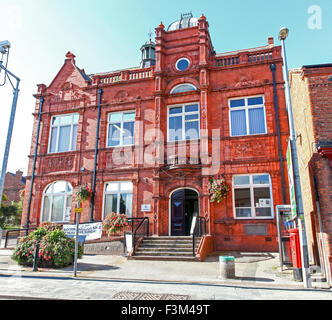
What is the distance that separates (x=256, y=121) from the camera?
1533cm

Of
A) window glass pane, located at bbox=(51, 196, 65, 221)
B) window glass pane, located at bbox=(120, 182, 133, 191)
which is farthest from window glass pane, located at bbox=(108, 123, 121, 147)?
window glass pane, located at bbox=(51, 196, 65, 221)

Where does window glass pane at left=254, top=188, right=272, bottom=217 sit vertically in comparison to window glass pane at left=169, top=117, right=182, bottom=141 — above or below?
below

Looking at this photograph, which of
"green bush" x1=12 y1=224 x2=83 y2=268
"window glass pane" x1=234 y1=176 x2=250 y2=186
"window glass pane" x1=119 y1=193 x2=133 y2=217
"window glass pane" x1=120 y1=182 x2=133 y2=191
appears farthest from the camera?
"window glass pane" x1=120 y1=182 x2=133 y2=191

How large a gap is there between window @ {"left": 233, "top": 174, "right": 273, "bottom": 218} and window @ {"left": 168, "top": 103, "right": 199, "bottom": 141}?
11.5ft

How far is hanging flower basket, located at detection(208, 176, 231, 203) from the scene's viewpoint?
14164 millimetres

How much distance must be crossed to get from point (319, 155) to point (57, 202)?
14.4 meters

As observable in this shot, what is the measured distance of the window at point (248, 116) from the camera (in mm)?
15266

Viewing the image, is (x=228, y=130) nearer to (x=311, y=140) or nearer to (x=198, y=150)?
(x=198, y=150)

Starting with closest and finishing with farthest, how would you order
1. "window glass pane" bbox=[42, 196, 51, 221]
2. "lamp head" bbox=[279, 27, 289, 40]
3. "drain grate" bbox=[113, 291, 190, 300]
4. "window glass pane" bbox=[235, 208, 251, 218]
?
"drain grate" bbox=[113, 291, 190, 300] → "lamp head" bbox=[279, 27, 289, 40] → "window glass pane" bbox=[235, 208, 251, 218] → "window glass pane" bbox=[42, 196, 51, 221]

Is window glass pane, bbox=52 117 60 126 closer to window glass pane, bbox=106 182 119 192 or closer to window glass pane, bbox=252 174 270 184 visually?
window glass pane, bbox=106 182 119 192

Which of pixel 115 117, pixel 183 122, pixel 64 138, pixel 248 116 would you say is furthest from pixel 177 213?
pixel 64 138

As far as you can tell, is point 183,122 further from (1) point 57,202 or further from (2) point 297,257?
(2) point 297,257

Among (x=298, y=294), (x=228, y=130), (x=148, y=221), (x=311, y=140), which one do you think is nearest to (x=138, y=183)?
(x=148, y=221)

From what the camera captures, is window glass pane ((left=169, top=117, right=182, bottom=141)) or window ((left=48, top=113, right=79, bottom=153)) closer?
window glass pane ((left=169, top=117, right=182, bottom=141))
